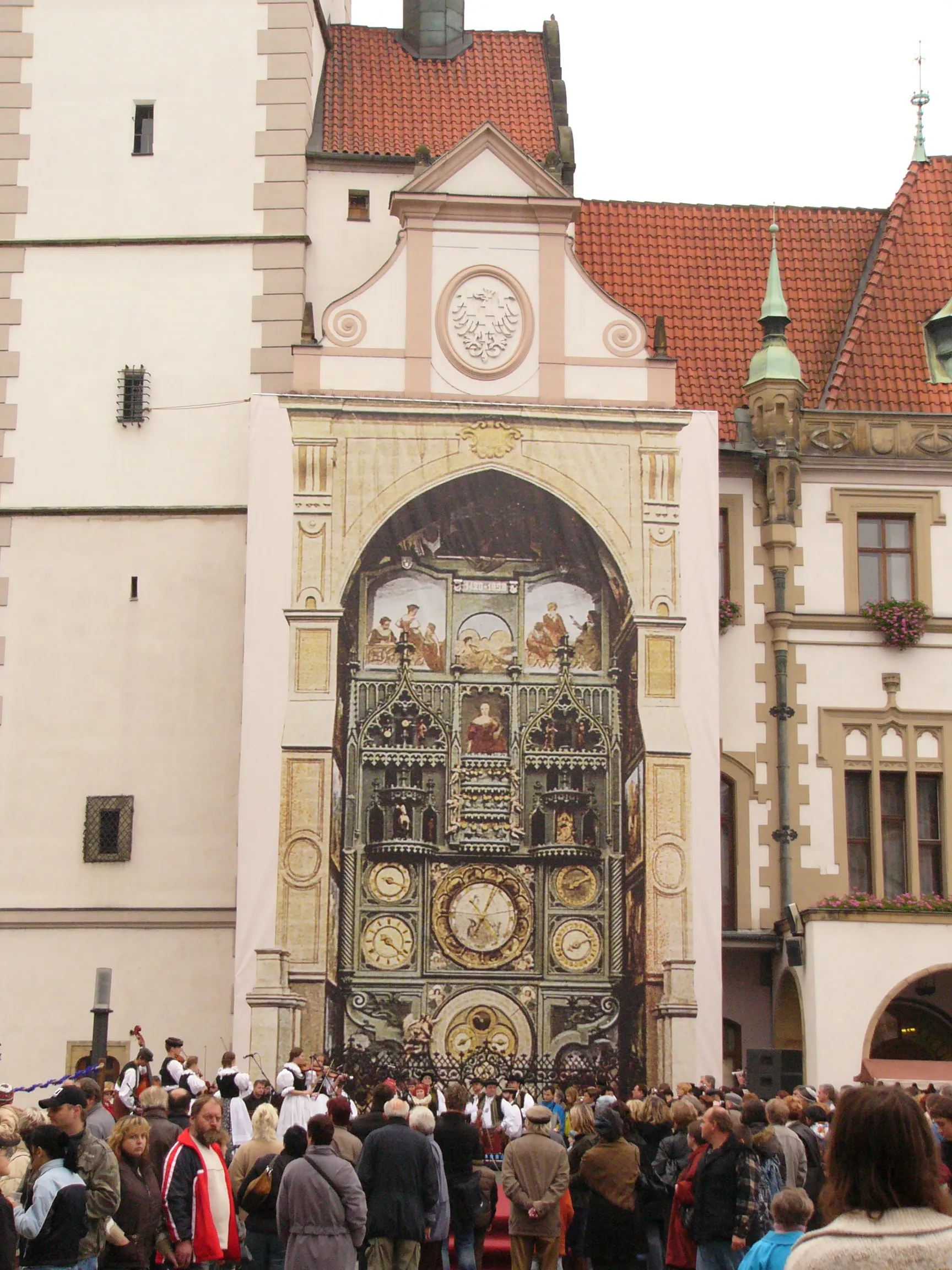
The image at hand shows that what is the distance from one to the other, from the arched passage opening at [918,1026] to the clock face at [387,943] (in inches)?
244

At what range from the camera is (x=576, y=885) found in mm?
22688

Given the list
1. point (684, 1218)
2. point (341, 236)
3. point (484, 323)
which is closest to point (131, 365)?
point (341, 236)

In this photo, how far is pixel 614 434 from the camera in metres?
23.3

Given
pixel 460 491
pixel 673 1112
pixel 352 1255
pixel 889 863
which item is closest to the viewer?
pixel 352 1255

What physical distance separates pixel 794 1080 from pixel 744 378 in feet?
32.0

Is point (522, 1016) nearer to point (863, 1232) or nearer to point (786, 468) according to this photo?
point (786, 468)

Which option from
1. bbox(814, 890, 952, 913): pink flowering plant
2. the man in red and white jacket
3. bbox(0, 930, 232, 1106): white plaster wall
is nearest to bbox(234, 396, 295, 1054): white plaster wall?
bbox(0, 930, 232, 1106): white plaster wall

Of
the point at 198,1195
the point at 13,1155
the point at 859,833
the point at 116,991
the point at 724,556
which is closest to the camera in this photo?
the point at 13,1155

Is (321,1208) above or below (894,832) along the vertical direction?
below

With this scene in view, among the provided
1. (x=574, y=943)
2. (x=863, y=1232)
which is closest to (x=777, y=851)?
(x=574, y=943)

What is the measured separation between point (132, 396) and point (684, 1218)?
1559cm

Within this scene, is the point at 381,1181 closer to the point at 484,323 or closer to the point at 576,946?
the point at 576,946

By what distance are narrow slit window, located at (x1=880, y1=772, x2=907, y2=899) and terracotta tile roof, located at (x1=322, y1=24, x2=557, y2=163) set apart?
364 inches

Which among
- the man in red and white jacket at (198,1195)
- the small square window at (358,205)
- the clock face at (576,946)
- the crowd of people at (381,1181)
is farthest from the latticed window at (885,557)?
the man in red and white jacket at (198,1195)
